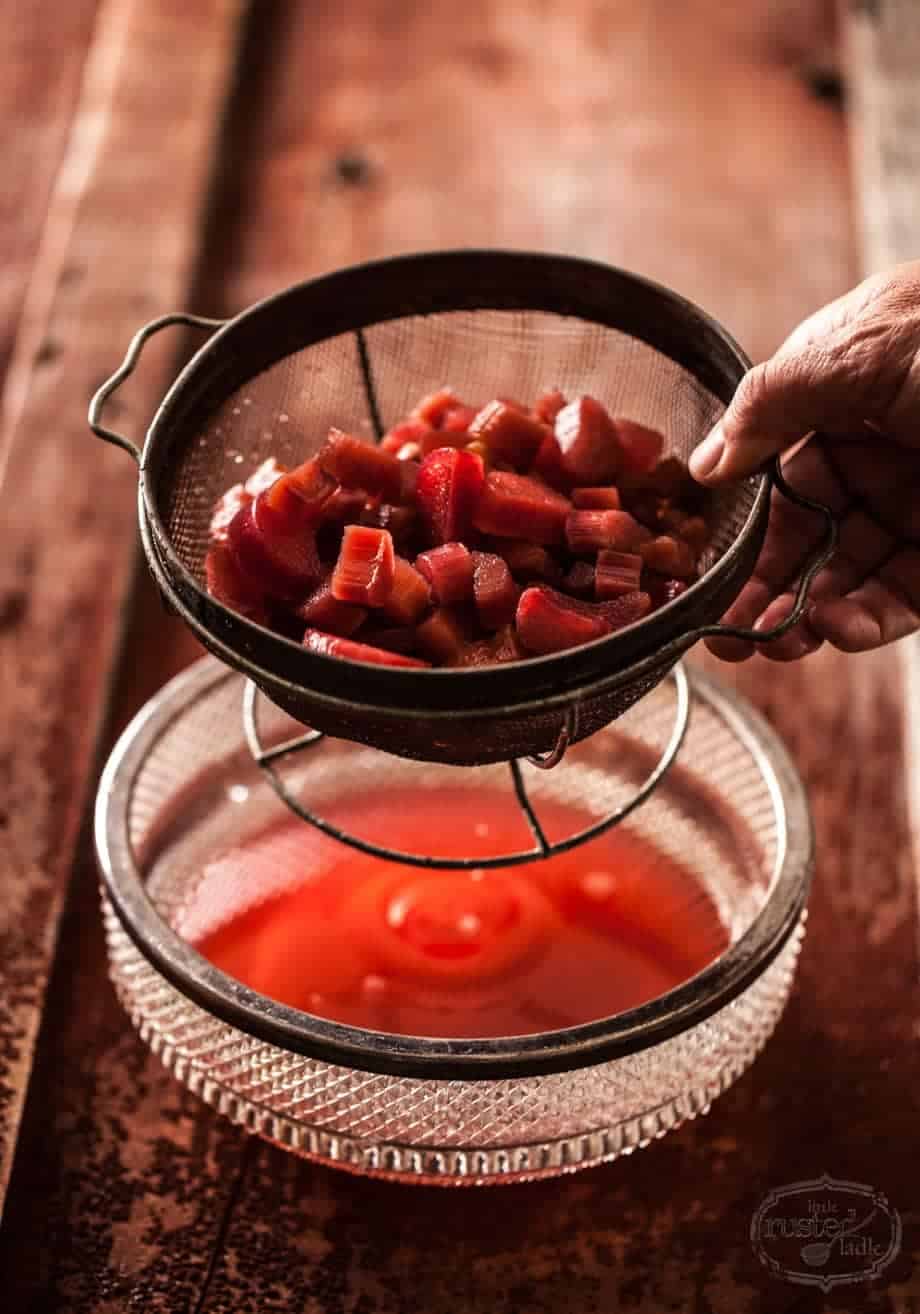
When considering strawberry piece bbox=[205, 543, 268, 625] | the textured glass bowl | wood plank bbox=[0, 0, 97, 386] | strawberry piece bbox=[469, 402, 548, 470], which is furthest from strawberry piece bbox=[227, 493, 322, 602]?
Answer: wood plank bbox=[0, 0, 97, 386]

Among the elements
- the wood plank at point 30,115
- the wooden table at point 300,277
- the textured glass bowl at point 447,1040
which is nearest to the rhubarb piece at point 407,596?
the textured glass bowl at point 447,1040

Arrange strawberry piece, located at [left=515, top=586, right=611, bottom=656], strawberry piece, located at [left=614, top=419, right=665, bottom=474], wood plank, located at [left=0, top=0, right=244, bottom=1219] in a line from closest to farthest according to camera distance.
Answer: strawberry piece, located at [left=515, top=586, right=611, bottom=656] → strawberry piece, located at [left=614, top=419, right=665, bottom=474] → wood plank, located at [left=0, top=0, right=244, bottom=1219]

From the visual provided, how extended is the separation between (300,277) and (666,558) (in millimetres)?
1246

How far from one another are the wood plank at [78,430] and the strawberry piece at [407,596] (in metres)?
0.57

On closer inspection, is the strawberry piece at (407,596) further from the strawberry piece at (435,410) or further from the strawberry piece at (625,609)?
the strawberry piece at (435,410)

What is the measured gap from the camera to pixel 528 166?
2.59 metres

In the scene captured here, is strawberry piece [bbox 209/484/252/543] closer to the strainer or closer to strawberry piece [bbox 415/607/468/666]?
the strainer

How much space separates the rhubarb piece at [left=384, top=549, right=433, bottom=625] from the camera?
3.99 feet

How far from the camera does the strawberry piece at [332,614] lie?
3.99 ft

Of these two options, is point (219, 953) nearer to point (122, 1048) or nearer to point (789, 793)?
point (122, 1048)

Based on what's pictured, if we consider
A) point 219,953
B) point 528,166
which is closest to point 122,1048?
point 219,953

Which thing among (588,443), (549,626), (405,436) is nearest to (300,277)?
(405,436)

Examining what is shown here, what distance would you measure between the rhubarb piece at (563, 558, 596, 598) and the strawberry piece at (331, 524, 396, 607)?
0.54ft

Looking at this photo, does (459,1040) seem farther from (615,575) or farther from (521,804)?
(615,575)
